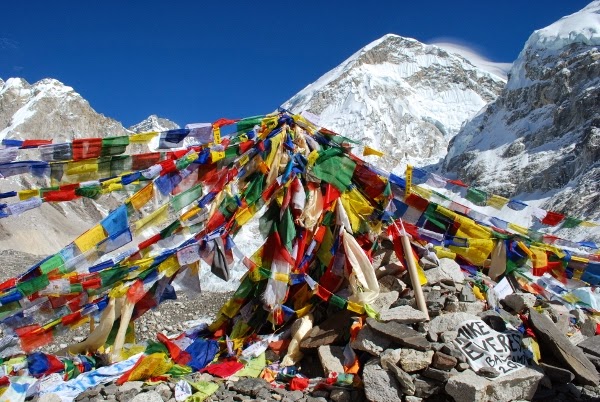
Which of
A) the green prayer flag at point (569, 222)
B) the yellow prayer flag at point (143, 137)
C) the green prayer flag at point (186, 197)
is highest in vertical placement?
the yellow prayer flag at point (143, 137)

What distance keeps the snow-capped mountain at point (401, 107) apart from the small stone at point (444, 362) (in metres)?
144

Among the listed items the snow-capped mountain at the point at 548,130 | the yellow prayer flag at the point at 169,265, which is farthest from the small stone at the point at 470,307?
the snow-capped mountain at the point at 548,130

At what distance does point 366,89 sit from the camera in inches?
7136

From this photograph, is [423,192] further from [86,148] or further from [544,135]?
[544,135]

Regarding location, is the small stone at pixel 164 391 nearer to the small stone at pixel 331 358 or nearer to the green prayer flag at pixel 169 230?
the small stone at pixel 331 358

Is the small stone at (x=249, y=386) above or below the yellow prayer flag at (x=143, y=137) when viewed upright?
below

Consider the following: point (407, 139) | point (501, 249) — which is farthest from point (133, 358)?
point (407, 139)

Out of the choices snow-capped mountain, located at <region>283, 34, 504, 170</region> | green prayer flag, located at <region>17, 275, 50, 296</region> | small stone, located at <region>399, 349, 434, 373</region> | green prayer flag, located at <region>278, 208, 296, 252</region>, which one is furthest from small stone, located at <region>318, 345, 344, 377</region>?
snow-capped mountain, located at <region>283, 34, 504, 170</region>

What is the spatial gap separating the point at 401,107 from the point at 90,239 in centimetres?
17450

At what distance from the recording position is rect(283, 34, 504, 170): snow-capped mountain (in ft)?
531

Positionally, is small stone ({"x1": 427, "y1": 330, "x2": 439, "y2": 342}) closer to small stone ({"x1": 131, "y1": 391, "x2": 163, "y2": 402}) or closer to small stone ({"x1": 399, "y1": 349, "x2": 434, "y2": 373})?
small stone ({"x1": 399, "y1": 349, "x2": 434, "y2": 373})

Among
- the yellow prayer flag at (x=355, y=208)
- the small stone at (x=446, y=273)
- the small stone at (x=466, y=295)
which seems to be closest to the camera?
the small stone at (x=466, y=295)

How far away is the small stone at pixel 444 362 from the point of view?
6.30 metres

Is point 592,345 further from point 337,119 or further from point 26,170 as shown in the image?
point 337,119
